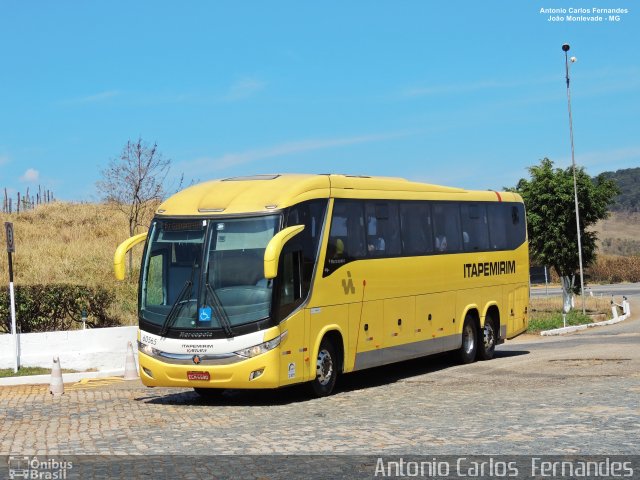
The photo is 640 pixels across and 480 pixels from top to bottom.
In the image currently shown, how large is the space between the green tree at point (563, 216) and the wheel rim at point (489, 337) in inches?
1255

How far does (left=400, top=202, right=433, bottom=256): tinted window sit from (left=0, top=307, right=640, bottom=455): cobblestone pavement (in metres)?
2.48

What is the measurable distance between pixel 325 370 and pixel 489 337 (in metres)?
7.57

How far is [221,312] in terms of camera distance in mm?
15492

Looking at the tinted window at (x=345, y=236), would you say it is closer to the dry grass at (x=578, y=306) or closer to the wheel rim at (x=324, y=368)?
the wheel rim at (x=324, y=368)

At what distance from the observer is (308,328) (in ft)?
53.3

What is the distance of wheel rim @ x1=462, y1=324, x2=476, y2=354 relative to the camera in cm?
2233

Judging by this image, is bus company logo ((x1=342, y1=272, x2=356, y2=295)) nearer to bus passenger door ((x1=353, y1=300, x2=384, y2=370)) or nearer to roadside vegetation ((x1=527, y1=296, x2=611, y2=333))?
bus passenger door ((x1=353, y1=300, x2=384, y2=370))

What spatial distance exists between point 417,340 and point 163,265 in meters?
6.01

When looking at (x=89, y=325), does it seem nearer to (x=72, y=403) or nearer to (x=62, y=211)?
(x=72, y=403)

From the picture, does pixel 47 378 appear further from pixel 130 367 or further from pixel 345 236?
pixel 345 236

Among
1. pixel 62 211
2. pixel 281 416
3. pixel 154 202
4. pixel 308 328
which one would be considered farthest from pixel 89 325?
pixel 62 211

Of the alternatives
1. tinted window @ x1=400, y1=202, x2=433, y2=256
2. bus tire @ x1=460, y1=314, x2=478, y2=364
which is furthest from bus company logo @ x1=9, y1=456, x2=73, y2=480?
bus tire @ x1=460, y1=314, x2=478, y2=364

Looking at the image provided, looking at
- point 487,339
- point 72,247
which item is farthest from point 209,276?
point 72,247

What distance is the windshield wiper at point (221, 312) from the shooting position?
50.6ft
